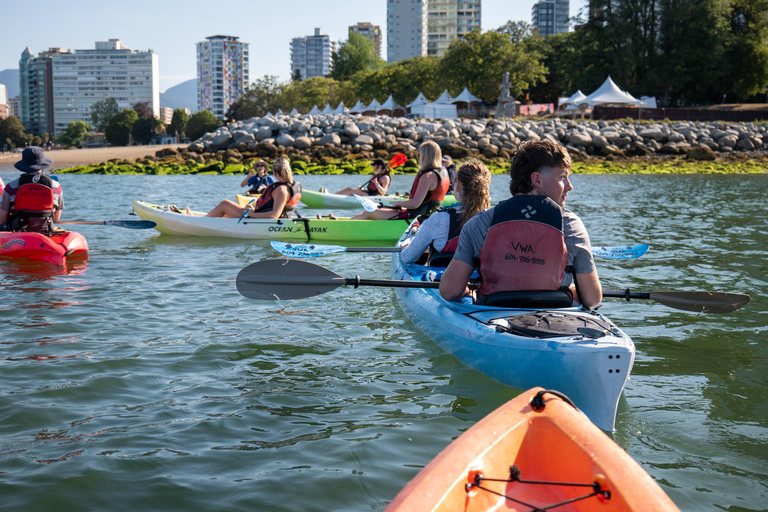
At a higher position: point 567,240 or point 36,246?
point 567,240

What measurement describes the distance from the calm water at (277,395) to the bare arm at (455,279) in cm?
68

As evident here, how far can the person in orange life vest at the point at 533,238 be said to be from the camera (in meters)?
3.98

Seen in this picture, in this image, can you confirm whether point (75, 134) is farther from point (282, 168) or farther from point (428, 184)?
point (428, 184)

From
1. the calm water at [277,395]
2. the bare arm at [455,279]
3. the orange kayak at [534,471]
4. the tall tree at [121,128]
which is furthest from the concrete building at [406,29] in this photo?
the orange kayak at [534,471]

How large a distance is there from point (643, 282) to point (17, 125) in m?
125

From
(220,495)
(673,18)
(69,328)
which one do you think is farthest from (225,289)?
(673,18)

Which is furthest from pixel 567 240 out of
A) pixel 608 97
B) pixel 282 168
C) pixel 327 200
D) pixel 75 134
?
pixel 75 134

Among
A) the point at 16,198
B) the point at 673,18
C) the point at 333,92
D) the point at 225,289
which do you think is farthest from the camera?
the point at 333,92

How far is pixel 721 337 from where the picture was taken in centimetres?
595

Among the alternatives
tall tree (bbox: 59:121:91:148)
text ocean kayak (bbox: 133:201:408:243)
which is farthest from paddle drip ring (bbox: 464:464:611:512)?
tall tree (bbox: 59:121:91:148)

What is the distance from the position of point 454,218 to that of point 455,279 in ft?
4.53

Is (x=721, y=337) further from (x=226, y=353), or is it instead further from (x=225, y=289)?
(x=225, y=289)

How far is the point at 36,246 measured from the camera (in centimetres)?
839

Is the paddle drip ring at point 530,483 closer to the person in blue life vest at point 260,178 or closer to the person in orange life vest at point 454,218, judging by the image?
the person in orange life vest at point 454,218
